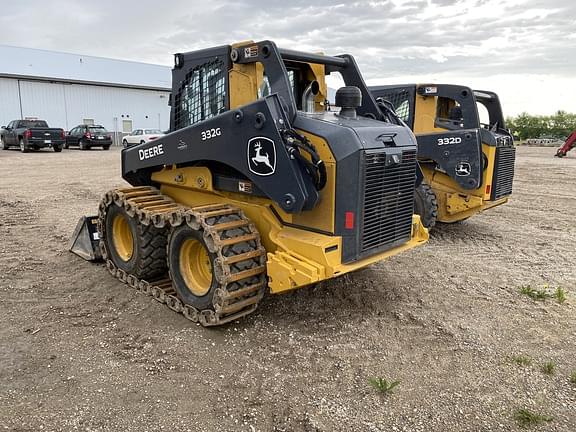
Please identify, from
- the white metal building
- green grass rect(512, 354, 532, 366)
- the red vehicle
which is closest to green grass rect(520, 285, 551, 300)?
green grass rect(512, 354, 532, 366)

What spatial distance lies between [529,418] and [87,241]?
509 cm

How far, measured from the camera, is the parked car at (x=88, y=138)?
2747 centimetres

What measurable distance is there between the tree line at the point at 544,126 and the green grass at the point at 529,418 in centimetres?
4632

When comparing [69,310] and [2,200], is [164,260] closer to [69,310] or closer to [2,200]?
[69,310]

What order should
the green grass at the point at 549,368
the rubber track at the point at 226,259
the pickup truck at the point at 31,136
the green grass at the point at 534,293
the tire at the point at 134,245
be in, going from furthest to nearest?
the pickup truck at the point at 31,136
the green grass at the point at 534,293
the tire at the point at 134,245
the rubber track at the point at 226,259
the green grass at the point at 549,368

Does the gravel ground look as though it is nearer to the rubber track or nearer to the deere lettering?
the rubber track

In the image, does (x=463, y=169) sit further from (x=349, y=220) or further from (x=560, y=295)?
(x=349, y=220)

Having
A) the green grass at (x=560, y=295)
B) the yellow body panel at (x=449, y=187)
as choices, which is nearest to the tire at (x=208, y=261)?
the green grass at (x=560, y=295)

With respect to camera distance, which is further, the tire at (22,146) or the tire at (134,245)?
the tire at (22,146)

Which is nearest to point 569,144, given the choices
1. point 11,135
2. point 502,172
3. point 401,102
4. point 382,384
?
point 502,172

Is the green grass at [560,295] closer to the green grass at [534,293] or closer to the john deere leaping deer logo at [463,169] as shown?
the green grass at [534,293]

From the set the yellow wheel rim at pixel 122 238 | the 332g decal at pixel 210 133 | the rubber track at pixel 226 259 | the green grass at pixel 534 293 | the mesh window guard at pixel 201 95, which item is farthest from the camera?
the yellow wheel rim at pixel 122 238

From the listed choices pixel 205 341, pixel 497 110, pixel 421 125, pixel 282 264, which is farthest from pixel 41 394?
pixel 497 110

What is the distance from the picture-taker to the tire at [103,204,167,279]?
5184 millimetres
